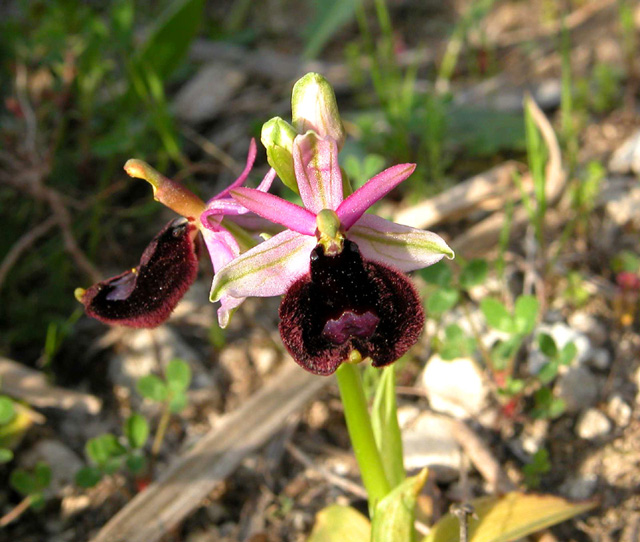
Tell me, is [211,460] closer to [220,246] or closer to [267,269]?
[220,246]

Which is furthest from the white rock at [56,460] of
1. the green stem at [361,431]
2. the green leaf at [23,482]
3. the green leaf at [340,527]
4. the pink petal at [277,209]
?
the pink petal at [277,209]

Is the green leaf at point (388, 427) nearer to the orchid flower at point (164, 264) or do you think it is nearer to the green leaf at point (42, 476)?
the orchid flower at point (164, 264)

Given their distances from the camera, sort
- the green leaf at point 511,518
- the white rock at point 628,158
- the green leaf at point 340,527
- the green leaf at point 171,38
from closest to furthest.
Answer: the green leaf at point 511,518
the green leaf at point 340,527
the white rock at point 628,158
the green leaf at point 171,38

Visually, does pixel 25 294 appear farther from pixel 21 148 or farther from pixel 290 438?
pixel 290 438

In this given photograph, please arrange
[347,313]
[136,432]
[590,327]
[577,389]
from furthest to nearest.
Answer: [590,327] < [577,389] < [136,432] < [347,313]

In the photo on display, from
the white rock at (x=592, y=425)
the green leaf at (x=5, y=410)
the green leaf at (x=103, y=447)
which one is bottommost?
the white rock at (x=592, y=425)

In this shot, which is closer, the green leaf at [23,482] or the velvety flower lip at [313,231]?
the velvety flower lip at [313,231]

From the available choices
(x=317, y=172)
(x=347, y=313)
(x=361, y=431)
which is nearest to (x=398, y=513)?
(x=361, y=431)
